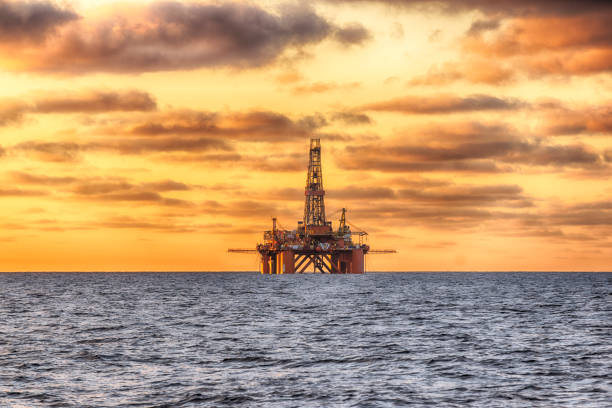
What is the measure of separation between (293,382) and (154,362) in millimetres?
9963

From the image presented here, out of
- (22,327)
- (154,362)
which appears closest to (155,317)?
(22,327)

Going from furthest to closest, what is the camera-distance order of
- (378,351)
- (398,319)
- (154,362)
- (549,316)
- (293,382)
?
1. (549,316)
2. (398,319)
3. (378,351)
4. (154,362)
5. (293,382)

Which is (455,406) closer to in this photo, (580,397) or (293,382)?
(580,397)

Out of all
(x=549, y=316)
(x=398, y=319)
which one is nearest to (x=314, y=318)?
(x=398, y=319)

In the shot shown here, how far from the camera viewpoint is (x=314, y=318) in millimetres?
72312

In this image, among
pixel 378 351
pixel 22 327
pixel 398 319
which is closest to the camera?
pixel 378 351

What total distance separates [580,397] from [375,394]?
835 centimetres

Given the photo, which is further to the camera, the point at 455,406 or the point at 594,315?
the point at 594,315

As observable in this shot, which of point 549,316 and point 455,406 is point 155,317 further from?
point 455,406

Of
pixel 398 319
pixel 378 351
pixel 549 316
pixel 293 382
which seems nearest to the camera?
pixel 293 382

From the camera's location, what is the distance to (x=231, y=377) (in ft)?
122

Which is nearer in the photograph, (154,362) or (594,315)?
(154,362)

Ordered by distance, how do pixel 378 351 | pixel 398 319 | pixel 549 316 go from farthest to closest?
pixel 549 316, pixel 398 319, pixel 378 351

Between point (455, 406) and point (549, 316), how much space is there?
1956 inches
